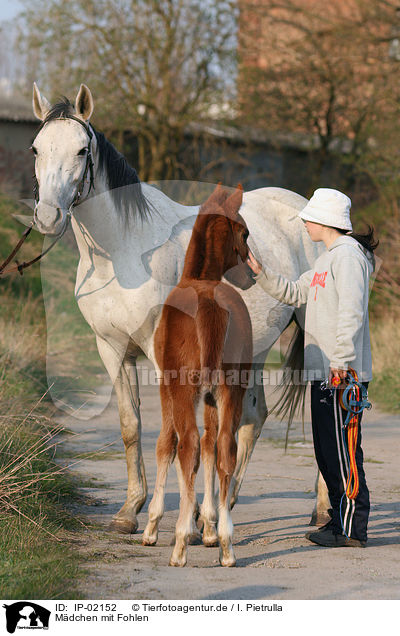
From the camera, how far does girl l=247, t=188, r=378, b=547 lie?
14.2 ft

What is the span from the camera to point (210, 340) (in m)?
4.02

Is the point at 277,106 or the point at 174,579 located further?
the point at 277,106

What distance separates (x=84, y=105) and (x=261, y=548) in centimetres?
256

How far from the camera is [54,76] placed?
1672 cm

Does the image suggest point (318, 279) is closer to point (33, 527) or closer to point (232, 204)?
point (232, 204)

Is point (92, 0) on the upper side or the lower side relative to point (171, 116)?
upper

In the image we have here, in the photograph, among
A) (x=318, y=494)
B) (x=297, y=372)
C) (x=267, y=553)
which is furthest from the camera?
(x=297, y=372)

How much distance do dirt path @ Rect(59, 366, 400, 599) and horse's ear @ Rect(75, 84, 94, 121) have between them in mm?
1889

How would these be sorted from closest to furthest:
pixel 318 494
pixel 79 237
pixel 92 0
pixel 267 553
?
1. pixel 267 553
2. pixel 79 237
3. pixel 318 494
4. pixel 92 0

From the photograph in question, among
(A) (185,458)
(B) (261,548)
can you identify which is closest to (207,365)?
(A) (185,458)

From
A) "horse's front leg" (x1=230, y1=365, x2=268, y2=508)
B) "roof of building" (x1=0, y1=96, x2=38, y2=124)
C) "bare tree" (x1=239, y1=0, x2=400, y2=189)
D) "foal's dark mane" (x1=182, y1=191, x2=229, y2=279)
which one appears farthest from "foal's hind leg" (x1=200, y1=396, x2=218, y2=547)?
"roof of building" (x1=0, y1=96, x2=38, y2=124)

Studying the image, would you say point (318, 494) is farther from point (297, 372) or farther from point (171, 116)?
point (171, 116)

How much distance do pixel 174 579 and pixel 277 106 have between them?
47.4 feet

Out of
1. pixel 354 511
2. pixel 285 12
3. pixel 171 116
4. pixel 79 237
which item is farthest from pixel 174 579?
pixel 285 12
